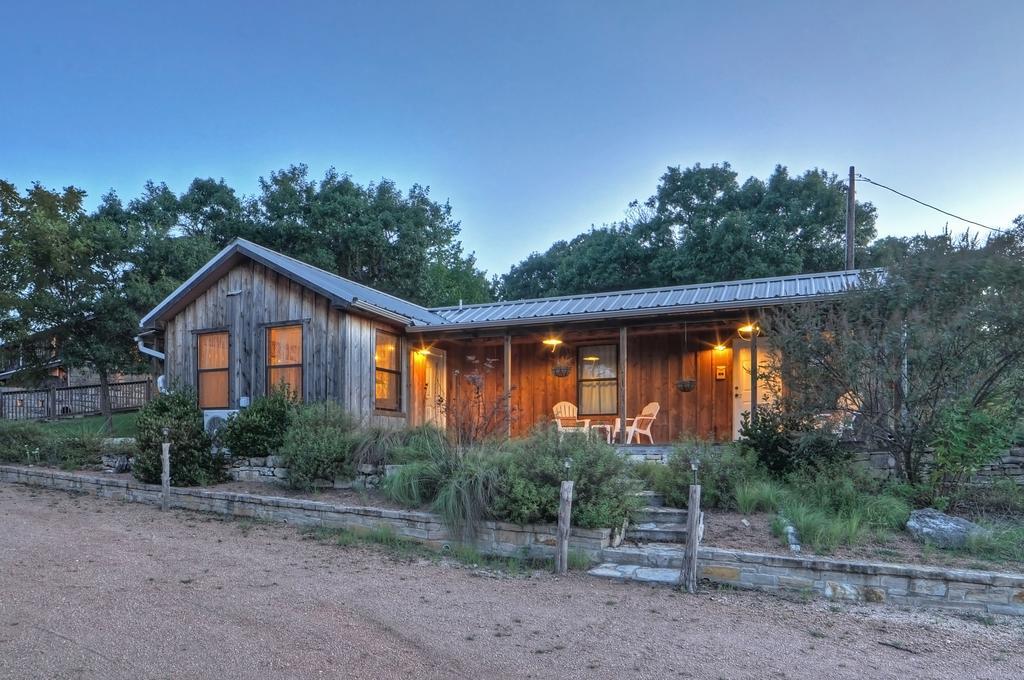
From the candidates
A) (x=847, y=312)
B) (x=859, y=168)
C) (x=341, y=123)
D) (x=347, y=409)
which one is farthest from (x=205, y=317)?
(x=859, y=168)

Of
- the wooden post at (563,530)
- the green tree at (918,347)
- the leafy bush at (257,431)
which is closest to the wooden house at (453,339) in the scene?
the leafy bush at (257,431)

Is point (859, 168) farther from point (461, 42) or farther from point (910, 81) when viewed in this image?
point (461, 42)

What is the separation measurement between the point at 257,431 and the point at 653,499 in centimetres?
563

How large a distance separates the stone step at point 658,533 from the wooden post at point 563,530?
0.95 metres

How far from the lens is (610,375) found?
13102mm

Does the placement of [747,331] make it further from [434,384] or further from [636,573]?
[636,573]

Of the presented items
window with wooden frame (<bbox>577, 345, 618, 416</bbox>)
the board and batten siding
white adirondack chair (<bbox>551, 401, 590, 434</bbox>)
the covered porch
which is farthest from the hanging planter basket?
the board and batten siding

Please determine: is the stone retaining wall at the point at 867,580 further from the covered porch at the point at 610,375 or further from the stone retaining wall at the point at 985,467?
the covered porch at the point at 610,375

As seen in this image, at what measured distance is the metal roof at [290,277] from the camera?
37.3 ft

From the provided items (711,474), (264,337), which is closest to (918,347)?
(711,474)

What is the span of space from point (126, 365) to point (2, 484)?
643 cm

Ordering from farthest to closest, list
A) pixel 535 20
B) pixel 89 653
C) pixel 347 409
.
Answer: pixel 535 20 < pixel 347 409 < pixel 89 653

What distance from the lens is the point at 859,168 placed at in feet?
60.6

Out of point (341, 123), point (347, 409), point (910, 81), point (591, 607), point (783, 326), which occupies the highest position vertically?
point (341, 123)
